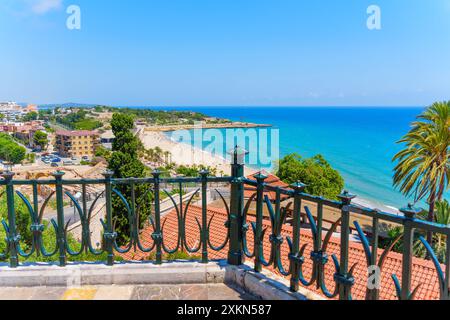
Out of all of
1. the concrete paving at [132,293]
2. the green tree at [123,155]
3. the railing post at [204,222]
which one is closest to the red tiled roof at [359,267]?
the railing post at [204,222]

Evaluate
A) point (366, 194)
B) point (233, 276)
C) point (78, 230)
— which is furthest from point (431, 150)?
point (366, 194)

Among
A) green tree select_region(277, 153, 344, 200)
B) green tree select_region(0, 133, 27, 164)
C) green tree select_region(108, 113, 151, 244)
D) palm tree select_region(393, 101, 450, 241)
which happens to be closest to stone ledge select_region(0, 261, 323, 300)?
palm tree select_region(393, 101, 450, 241)

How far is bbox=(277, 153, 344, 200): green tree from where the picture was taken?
2972 cm

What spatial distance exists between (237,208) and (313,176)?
2732 centimetres

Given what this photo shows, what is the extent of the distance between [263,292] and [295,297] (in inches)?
14.0

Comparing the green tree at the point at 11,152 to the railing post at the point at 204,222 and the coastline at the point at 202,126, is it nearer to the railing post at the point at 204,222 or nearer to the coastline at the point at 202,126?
the coastline at the point at 202,126

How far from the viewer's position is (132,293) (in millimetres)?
3475

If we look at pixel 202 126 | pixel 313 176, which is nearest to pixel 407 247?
pixel 313 176

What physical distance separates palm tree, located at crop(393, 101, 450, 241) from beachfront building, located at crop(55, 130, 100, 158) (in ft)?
282

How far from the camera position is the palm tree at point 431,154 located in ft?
44.8
